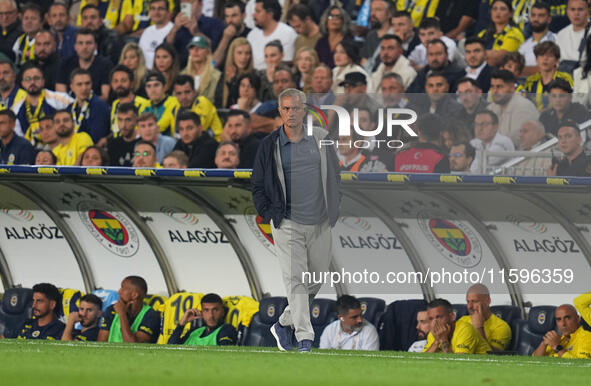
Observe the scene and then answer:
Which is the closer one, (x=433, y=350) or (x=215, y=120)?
(x=433, y=350)

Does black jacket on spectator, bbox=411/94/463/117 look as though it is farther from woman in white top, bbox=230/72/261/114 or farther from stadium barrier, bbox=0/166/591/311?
woman in white top, bbox=230/72/261/114

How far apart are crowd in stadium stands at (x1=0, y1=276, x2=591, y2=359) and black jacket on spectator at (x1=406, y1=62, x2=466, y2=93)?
108 inches

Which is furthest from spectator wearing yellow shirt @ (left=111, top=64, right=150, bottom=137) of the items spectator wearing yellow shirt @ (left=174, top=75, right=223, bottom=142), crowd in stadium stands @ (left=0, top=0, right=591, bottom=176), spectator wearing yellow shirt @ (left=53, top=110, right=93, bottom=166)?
spectator wearing yellow shirt @ (left=174, top=75, right=223, bottom=142)

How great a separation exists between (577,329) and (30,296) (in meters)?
5.95

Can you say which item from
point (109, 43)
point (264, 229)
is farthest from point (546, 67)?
point (109, 43)

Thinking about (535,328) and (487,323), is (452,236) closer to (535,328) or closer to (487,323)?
(487,323)

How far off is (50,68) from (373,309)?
22.6 ft

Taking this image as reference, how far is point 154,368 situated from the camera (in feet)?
21.7

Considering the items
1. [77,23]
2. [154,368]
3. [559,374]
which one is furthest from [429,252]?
[77,23]

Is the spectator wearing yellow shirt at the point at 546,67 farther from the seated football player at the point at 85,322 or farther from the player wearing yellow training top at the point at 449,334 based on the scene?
the seated football player at the point at 85,322

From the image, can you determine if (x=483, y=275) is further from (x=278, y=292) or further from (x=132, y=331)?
(x=132, y=331)

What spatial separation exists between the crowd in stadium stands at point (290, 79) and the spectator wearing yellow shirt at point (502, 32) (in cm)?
2

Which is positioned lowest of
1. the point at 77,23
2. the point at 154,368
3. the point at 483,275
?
the point at 154,368

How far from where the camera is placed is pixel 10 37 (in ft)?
54.7
